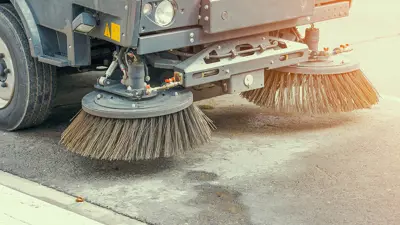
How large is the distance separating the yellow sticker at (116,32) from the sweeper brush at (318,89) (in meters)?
1.52

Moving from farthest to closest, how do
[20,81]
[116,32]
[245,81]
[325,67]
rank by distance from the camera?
[325,67] → [20,81] → [245,81] → [116,32]

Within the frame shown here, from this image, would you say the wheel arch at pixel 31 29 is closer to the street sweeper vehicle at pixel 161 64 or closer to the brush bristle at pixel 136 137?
the street sweeper vehicle at pixel 161 64

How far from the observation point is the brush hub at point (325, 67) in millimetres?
5316

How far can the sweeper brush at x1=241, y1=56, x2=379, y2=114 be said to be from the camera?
5.33 m

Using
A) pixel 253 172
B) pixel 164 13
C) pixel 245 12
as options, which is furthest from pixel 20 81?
pixel 253 172

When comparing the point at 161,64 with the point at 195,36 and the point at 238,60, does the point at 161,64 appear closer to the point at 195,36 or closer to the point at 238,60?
the point at 195,36

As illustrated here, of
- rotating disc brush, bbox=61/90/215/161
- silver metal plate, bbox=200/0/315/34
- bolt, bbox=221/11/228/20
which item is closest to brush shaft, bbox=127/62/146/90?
rotating disc brush, bbox=61/90/215/161

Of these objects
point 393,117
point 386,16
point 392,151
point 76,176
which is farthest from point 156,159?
point 386,16

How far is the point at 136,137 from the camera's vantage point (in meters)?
4.36

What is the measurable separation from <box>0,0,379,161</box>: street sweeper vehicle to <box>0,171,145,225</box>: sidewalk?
1.25 ft

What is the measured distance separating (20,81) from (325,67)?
2.22 m

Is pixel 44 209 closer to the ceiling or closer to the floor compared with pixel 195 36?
closer to the floor

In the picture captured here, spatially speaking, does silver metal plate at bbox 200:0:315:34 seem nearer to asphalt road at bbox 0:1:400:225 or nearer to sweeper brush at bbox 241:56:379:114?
sweeper brush at bbox 241:56:379:114

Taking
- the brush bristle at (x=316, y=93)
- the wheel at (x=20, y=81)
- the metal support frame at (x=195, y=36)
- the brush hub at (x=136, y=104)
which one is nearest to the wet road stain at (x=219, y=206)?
the brush hub at (x=136, y=104)
